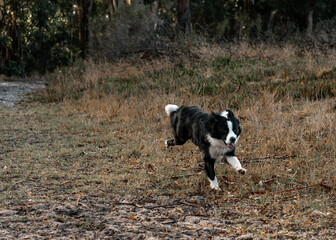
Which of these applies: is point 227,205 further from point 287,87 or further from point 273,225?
point 287,87

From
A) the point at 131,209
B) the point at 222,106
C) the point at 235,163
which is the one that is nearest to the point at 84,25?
the point at 222,106

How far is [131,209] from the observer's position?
4.11 meters

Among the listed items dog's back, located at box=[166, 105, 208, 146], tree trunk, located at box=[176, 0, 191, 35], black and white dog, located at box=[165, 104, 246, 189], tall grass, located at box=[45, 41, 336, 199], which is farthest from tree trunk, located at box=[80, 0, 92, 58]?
black and white dog, located at box=[165, 104, 246, 189]

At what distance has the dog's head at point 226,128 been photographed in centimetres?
423

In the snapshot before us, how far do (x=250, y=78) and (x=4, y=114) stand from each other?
677cm

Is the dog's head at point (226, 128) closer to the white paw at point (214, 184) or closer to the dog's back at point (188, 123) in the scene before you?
the dog's back at point (188, 123)

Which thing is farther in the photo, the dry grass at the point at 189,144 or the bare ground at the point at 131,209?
the dry grass at the point at 189,144

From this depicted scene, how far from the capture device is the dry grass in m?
4.52

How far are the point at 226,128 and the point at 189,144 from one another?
2.47 meters

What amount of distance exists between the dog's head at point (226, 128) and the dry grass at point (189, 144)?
66 cm

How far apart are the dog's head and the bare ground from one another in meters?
0.67

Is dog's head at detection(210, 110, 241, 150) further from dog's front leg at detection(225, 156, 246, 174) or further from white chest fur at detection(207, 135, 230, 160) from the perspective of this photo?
dog's front leg at detection(225, 156, 246, 174)

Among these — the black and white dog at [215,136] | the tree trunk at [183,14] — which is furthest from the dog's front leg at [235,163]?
the tree trunk at [183,14]

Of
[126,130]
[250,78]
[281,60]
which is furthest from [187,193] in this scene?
[281,60]
